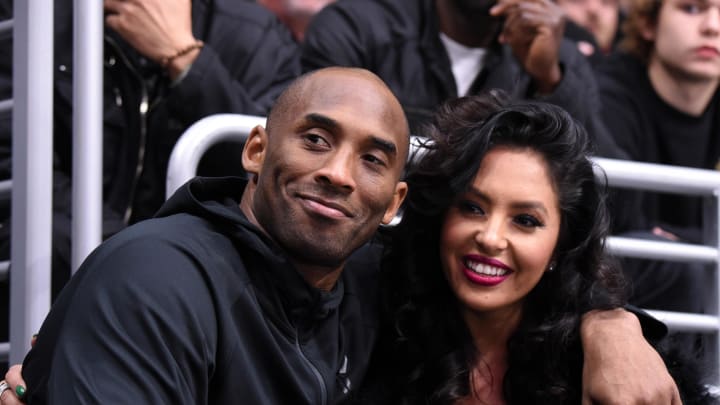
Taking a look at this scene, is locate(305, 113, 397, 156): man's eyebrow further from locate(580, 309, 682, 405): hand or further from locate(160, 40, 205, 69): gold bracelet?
locate(160, 40, 205, 69): gold bracelet

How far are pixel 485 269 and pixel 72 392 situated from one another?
0.95m

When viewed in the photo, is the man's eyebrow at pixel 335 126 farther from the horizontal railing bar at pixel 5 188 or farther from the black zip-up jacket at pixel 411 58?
the black zip-up jacket at pixel 411 58

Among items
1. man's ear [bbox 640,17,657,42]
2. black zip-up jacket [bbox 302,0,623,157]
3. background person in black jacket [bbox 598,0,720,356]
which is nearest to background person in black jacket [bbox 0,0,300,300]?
black zip-up jacket [bbox 302,0,623,157]

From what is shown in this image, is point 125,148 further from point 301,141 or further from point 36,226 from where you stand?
point 301,141

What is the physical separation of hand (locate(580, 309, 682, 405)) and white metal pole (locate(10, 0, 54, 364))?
1.14 meters

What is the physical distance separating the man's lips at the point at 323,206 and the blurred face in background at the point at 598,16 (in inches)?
126

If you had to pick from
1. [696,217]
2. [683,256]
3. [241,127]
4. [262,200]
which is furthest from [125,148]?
[696,217]

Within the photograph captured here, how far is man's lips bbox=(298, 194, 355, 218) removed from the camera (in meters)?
2.30

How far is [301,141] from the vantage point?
2.36 m

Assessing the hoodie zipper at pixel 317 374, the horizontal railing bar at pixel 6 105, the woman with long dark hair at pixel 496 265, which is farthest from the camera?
the horizontal railing bar at pixel 6 105

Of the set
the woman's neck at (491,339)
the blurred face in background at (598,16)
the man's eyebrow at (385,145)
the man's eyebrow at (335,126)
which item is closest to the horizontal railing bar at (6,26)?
the man's eyebrow at (335,126)

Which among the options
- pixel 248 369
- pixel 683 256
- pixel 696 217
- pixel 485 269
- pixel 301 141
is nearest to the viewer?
pixel 248 369

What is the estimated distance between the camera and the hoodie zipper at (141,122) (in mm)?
3155

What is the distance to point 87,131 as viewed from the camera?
9.04 feet
